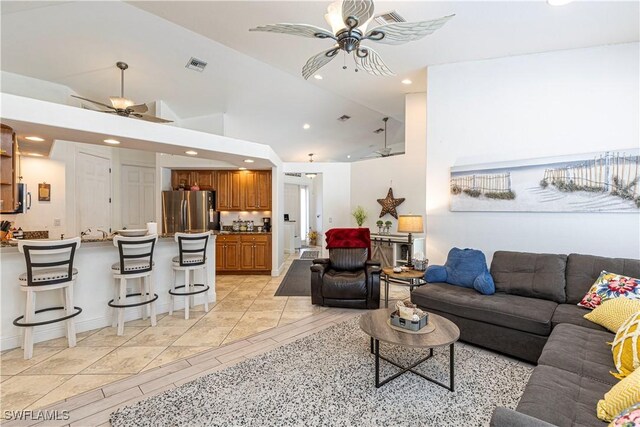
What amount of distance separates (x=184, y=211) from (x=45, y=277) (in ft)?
11.1

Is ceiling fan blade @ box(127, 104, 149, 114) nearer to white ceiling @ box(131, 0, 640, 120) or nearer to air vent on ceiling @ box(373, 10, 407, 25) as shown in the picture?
white ceiling @ box(131, 0, 640, 120)

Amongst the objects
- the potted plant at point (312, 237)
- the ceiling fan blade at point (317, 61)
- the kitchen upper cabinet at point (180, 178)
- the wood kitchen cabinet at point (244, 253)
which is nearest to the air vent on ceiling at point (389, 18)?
the ceiling fan blade at point (317, 61)

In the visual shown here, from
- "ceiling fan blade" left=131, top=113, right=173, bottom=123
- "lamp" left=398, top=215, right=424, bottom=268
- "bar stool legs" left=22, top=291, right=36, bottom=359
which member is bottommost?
"bar stool legs" left=22, top=291, right=36, bottom=359

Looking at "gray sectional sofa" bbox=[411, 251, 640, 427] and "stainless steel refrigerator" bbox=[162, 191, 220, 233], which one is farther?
"stainless steel refrigerator" bbox=[162, 191, 220, 233]

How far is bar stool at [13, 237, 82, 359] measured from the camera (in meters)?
2.68

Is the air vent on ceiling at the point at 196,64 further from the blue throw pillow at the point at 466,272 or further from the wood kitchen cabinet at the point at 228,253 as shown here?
the blue throw pillow at the point at 466,272

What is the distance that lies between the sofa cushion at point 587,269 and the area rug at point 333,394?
913 millimetres

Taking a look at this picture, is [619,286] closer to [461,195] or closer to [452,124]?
[461,195]

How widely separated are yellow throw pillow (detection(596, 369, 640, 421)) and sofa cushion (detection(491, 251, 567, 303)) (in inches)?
69.3

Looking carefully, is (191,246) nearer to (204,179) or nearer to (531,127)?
(204,179)

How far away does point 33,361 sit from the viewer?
2.63 meters

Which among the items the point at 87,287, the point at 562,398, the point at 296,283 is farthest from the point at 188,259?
the point at 562,398

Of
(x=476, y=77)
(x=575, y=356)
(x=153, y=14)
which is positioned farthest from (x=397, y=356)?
(x=153, y=14)

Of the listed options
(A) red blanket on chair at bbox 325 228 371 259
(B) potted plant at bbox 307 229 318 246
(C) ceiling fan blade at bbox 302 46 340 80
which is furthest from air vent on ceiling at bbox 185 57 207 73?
(B) potted plant at bbox 307 229 318 246
